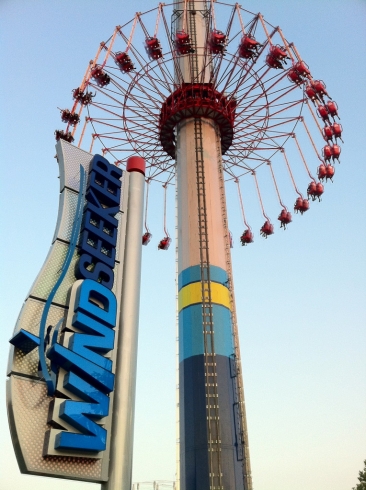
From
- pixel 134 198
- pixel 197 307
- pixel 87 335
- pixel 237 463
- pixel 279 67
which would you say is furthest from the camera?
pixel 279 67

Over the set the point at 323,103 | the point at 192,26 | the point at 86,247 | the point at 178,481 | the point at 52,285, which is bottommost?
the point at 178,481

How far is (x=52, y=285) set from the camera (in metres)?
12.5

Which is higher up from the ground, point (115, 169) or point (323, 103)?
point (323, 103)

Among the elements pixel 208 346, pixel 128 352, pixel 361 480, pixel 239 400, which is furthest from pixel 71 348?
pixel 361 480

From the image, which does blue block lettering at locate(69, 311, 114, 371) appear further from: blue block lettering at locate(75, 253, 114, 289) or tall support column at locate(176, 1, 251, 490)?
tall support column at locate(176, 1, 251, 490)

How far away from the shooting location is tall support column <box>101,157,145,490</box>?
11102 millimetres

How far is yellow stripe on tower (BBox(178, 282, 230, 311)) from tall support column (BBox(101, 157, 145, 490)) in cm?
530

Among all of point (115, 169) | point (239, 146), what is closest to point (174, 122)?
point (239, 146)

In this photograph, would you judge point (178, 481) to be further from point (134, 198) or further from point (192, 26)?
point (192, 26)

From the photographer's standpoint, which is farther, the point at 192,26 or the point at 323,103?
the point at 192,26

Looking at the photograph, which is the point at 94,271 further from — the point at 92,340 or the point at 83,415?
the point at 83,415

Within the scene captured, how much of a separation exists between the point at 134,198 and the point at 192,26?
1748cm

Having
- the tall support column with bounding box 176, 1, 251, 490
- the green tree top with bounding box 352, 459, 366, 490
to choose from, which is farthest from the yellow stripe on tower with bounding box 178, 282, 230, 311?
the green tree top with bounding box 352, 459, 366, 490

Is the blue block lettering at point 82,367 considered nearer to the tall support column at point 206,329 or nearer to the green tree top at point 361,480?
the tall support column at point 206,329
